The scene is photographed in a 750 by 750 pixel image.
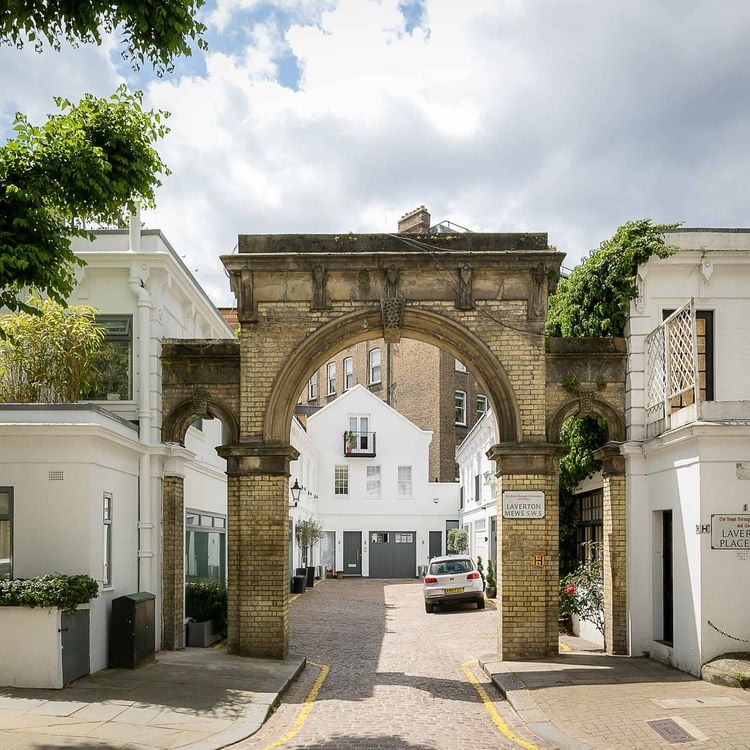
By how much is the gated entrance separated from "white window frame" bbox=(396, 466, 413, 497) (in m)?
29.3

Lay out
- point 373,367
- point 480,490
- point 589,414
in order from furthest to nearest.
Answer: point 373,367
point 480,490
point 589,414

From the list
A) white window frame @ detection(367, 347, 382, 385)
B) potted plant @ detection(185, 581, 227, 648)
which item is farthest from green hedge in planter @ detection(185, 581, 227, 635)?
white window frame @ detection(367, 347, 382, 385)

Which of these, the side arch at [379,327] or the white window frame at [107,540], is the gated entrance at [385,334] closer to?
the side arch at [379,327]

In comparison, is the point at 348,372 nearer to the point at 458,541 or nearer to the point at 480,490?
the point at 458,541

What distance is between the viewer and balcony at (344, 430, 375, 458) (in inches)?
1774

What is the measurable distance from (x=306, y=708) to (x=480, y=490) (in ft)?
77.7

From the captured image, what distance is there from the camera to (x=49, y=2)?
→ 9.19 metres

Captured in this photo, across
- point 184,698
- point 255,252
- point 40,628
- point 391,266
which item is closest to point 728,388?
point 391,266

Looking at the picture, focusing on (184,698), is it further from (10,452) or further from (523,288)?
(523,288)

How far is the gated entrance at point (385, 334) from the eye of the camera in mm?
15422

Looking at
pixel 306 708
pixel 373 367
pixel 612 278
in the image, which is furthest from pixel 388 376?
pixel 306 708

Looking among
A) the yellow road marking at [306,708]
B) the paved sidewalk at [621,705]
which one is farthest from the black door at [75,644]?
the paved sidewalk at [621,705]

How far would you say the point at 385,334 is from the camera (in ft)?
52.4

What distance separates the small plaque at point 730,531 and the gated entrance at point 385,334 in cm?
309
